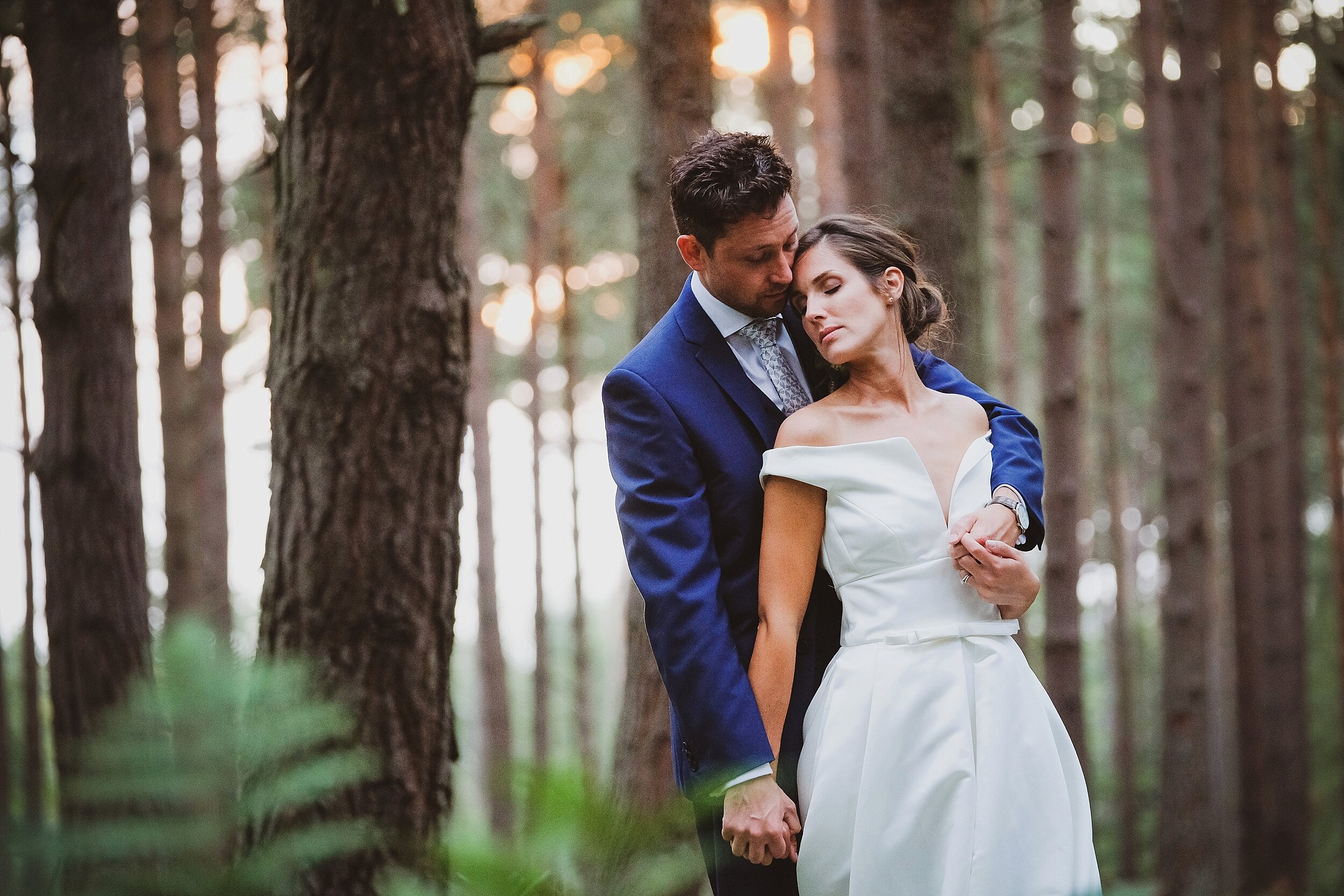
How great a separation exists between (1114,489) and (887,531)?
16194 mm

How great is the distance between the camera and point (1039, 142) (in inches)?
228

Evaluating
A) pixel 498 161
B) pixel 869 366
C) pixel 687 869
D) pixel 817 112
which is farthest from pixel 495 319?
pixel 687 869

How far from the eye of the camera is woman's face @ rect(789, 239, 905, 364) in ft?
8.54

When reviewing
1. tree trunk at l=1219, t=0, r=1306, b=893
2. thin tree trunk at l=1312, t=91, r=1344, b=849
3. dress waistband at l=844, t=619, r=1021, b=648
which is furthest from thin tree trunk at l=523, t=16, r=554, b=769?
dress waistband at l=844, t=619, r=1021, b=648

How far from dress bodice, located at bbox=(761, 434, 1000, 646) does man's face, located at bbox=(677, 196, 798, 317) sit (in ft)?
1.39

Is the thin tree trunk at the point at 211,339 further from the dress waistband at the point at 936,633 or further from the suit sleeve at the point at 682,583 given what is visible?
the dress waistband at the point at 936,633

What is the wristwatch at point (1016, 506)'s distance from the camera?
256cm

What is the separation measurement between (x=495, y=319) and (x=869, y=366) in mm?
15574

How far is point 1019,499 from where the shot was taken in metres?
2.58

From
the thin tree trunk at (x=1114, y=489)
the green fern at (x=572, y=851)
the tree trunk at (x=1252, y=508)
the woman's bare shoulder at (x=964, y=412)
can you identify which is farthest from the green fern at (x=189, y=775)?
the thin tree trunk at (x=1114, y=489)

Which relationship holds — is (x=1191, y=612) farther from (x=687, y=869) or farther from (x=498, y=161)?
(x=498, y=161)

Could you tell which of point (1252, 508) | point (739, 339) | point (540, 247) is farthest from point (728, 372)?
point (540, 247)

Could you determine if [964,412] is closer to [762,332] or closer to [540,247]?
[762,332]

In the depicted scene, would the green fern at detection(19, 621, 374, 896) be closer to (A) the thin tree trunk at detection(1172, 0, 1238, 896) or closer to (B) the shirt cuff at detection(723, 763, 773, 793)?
(B) the shirt cuff at detection(723, 763, 773, 793)
